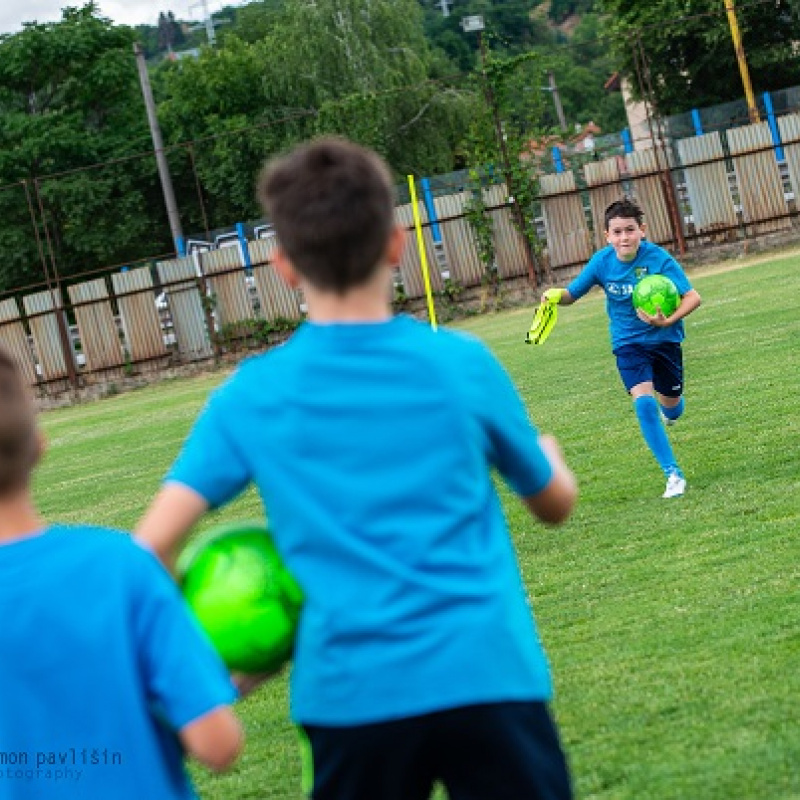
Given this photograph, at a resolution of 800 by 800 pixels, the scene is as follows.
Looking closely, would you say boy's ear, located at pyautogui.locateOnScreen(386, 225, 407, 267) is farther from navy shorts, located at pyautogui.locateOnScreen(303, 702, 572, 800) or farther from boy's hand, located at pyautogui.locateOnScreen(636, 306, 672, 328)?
boy's hand, located at pyautogui.locateOnScreen(636, 306, 672, 328)

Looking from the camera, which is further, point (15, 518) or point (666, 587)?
point (666, 587)

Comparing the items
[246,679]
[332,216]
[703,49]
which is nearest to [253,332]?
[703,49]

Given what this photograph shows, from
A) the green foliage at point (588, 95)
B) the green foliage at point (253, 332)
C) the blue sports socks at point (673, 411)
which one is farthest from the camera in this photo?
the green foliage at point (588, 95)

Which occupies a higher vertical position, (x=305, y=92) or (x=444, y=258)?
(x=305, y=92)

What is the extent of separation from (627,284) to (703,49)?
4125 cm

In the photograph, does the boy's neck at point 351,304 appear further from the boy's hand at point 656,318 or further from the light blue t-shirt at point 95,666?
the boy's hand at point 656,318

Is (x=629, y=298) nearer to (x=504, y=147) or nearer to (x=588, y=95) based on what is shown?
(x=504, y=147)

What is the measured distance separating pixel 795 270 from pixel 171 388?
422 inches

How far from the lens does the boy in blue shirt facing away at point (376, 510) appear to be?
8.58ft

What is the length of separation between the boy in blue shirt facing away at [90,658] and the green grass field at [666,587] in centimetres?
214

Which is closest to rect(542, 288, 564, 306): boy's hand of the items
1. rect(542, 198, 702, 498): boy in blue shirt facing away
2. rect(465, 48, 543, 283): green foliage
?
rect(542, 198, 702, 498): boy in blue shirt facing away

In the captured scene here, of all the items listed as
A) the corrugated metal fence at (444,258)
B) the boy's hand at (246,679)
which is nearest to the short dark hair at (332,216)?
the boy's hand at (246,679)

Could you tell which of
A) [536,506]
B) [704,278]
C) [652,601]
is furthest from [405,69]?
[536,506]

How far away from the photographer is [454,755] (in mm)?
2645
